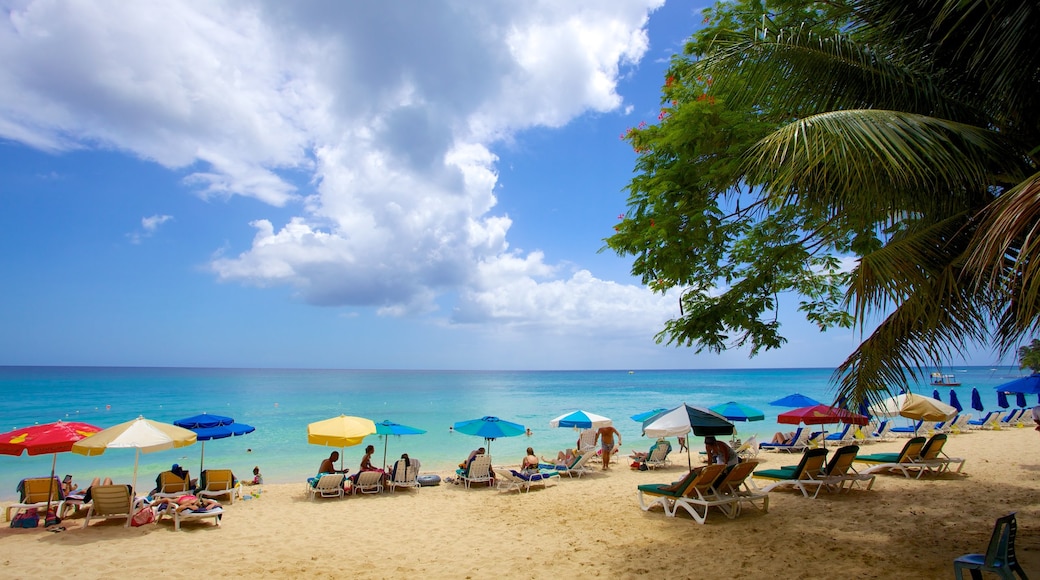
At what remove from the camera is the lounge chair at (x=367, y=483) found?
11031 millimetres

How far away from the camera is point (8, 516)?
29.6 ft

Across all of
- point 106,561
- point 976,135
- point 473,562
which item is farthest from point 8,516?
point 976,135

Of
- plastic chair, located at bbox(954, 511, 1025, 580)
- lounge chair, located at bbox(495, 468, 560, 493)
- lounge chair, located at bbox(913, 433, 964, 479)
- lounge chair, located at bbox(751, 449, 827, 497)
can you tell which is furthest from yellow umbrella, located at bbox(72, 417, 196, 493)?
lounge chair, located at bbox(913, 433, 964, 479)

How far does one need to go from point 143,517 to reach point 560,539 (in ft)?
20.8

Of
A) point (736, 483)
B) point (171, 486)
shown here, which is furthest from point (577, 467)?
point (171, 486)

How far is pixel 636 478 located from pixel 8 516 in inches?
458

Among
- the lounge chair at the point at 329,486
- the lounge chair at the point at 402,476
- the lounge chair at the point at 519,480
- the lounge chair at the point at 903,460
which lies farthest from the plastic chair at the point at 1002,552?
the lounge chair at the point at 329,486

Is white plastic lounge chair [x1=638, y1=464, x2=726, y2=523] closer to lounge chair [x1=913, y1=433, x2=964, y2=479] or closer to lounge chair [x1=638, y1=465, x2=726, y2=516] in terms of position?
lounge chair [x1=638, y1=465, x2=726, y2=516]

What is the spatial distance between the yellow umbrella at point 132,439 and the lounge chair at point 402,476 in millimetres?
4024

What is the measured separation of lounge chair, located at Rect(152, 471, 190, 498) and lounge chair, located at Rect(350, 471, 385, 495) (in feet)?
9.69

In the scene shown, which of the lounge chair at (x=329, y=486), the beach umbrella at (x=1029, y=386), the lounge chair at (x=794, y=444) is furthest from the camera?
the lounge chair at (x=794, y=444)

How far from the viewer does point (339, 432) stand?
1096 centimetres

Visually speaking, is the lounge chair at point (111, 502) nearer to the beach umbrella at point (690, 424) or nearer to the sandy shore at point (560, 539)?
the sandy shore at point (560, 539)

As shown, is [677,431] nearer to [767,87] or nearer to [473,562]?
[473,562]
